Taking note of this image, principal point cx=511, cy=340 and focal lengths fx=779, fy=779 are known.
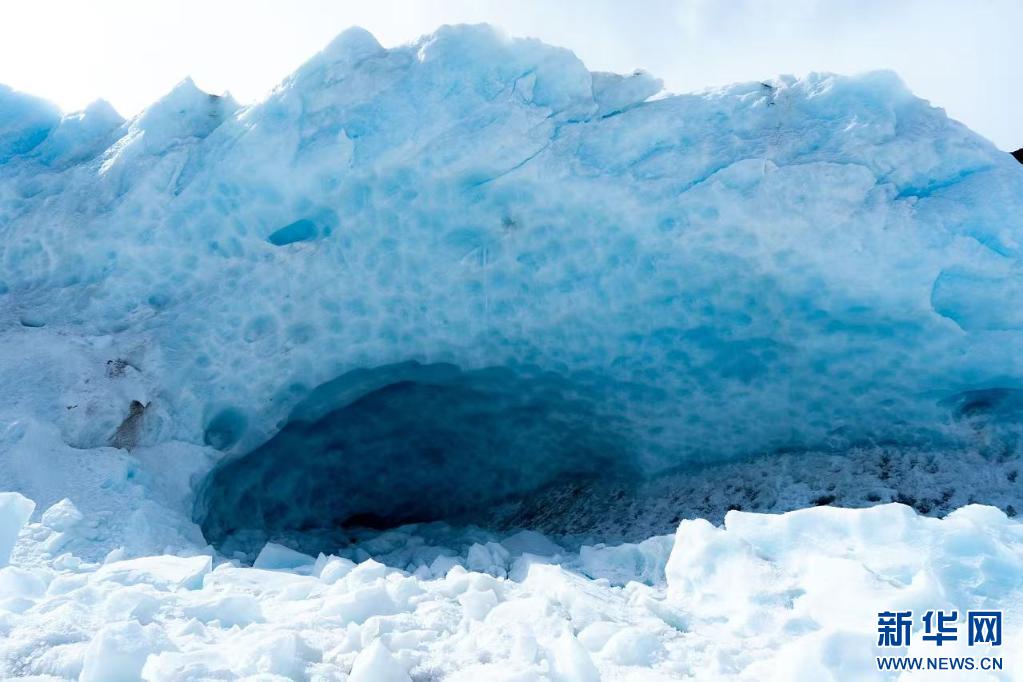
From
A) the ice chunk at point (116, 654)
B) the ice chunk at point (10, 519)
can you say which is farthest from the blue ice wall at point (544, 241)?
the ice chunk at point (116, 654)

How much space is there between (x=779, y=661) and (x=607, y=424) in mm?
3547

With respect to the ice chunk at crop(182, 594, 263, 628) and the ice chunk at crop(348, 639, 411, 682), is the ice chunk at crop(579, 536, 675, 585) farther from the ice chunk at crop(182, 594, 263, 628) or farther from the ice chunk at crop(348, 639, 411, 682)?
the ice chunk at crop(182, 594, 263, 628)

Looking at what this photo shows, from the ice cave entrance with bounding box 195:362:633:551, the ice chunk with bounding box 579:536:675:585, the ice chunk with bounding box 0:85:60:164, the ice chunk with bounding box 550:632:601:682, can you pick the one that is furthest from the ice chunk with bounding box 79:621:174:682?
the ice chunk with bounding box 0:85:60:164

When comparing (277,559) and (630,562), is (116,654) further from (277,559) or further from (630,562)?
(630,562)

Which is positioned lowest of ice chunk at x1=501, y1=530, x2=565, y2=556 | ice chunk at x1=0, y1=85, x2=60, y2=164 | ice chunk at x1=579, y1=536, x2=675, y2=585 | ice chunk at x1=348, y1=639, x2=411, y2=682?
ice chunk at x1=348, y1=639, x2=411, y2=682

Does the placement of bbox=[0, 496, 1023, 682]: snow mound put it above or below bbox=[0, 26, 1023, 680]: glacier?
below

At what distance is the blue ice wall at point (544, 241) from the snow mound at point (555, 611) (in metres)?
1.78

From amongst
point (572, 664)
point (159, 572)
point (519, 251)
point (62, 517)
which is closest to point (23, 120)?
point (62, 517)

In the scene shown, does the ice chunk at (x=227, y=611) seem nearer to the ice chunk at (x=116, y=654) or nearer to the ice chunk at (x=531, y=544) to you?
the ice chunk at (x=116, y=654)

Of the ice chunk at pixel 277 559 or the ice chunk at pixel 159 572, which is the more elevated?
the ice chunk at pixel 159 572

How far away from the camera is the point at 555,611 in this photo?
304 centimetres

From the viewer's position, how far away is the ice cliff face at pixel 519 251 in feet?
15.2

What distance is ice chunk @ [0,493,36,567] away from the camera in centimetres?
332

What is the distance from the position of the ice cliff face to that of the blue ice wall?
0.05ft
